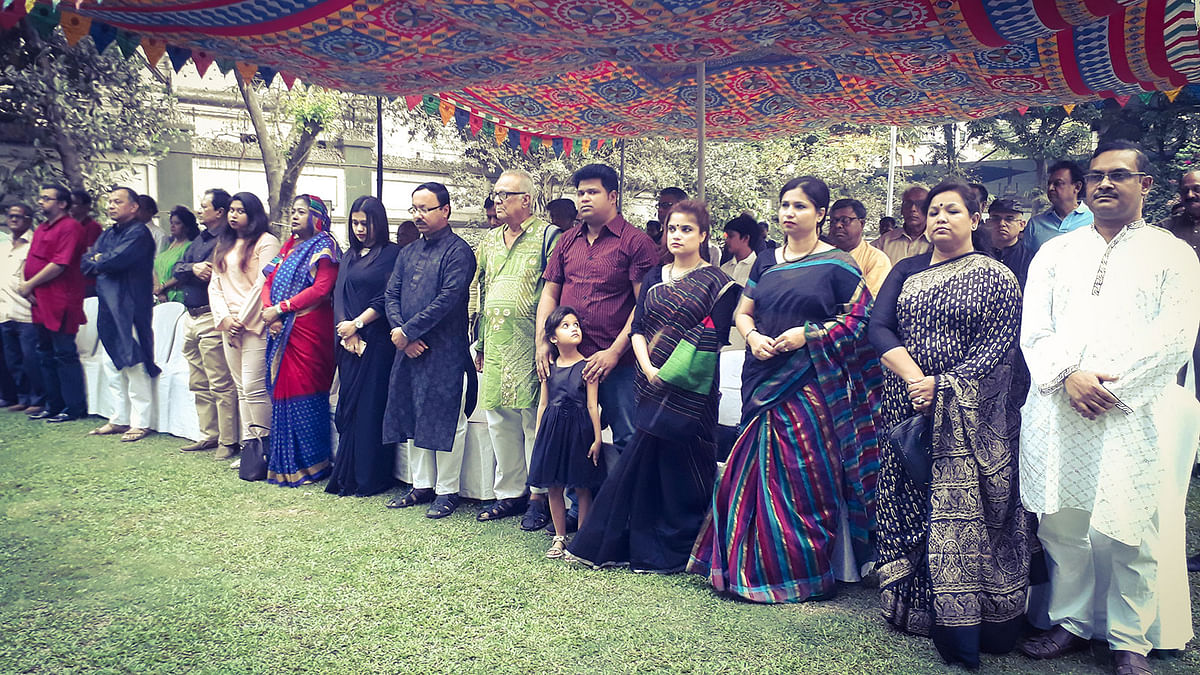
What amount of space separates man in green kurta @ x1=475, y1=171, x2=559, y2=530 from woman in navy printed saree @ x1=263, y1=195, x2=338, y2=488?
1234mm

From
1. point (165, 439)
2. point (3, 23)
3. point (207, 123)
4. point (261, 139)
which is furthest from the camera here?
point (207, 123)

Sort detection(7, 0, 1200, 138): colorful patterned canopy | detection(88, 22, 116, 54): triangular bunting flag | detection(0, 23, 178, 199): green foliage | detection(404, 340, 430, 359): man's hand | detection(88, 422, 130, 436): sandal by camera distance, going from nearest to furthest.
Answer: detection(7, 0, 1200, 138): colorful patterned canopy → detection(88, 22, 116, 54): triangular bunting flag → detection(404, 340, 430, 359): man's hand → detection(88, 422, 130, 436): sandal → detection(0, 23, 178, 199): green foliage

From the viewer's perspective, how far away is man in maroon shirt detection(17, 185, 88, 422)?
681 cm

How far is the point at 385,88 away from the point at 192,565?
3.21 meters

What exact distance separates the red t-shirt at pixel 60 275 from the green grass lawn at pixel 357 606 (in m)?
2.43

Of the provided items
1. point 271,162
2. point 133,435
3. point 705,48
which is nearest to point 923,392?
point 705,48

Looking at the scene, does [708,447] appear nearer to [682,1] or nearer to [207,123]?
[682,1]

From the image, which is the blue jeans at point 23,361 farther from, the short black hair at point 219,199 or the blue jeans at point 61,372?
the short black hair at point 219,199

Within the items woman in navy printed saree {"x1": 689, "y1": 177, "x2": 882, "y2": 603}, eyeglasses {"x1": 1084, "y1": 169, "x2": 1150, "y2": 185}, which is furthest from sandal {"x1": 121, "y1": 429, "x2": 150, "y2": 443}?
eyeglasses {"x1": 1084, "y1": 169, "x2": 1150, "y2": 185}

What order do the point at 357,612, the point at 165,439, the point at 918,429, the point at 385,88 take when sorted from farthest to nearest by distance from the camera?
the point at 165,439 → the point at 385,88 → the point at 357,612 → the point at 918,429

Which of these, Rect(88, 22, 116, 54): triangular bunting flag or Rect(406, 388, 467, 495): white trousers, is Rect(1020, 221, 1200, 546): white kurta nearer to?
Rect(406, 388, 467, 495): white trousers

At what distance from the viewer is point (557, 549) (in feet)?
13.5

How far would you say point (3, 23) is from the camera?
12.8ft

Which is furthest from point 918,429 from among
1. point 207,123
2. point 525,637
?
point 207,123
